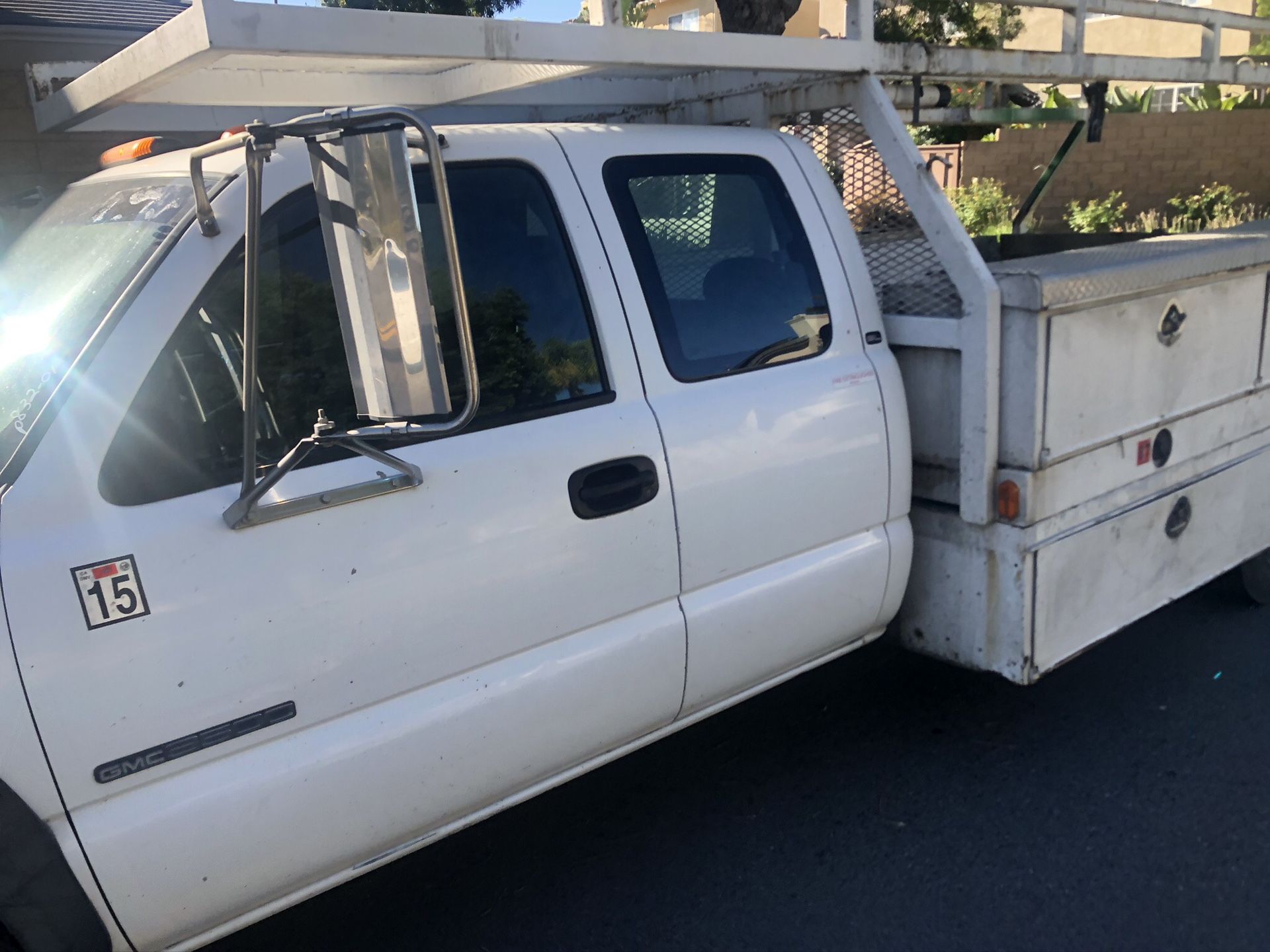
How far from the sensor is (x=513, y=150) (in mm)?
2729

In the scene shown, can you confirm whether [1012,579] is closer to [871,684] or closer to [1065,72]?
[871,684]

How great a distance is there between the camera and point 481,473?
8.20 feet

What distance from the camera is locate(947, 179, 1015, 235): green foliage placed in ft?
39.7

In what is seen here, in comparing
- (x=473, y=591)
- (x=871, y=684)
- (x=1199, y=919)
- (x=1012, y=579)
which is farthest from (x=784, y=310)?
(x=1199, y=919)

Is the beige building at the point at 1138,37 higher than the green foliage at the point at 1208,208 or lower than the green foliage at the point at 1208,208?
higher

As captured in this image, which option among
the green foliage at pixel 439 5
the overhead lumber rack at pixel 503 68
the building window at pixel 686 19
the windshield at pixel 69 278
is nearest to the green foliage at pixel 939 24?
the overhead lumber rack at pixel 503 68

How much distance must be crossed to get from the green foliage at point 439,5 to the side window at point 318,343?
43.3ft

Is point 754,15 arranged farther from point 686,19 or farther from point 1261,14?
point 686,19

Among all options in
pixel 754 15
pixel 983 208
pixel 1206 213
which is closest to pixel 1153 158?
pixel 1206 213

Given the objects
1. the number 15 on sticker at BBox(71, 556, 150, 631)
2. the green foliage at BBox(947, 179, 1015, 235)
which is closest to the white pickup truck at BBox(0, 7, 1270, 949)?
the number 15 on sticker at BBox(71, 556, 150, 631)

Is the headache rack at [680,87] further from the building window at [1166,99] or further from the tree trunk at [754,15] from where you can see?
the building window at [1166,99]

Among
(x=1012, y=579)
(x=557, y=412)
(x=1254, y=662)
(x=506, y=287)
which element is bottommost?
(x=1254, y=662)

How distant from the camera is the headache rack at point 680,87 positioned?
2355 mm

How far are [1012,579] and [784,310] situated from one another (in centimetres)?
106
